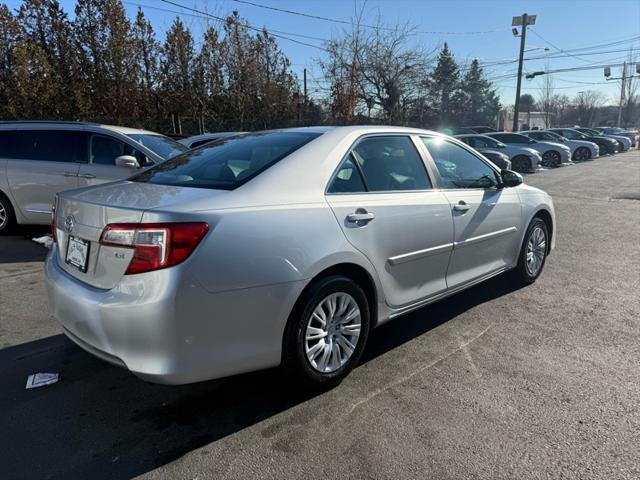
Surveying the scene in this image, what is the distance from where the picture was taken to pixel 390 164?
11.6 feet

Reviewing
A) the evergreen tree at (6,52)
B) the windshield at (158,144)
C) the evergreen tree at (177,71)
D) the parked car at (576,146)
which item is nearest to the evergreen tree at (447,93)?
the parked car at (576,146)

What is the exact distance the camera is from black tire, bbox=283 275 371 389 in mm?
2725

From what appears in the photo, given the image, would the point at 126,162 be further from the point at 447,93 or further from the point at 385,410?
the point at 447,93

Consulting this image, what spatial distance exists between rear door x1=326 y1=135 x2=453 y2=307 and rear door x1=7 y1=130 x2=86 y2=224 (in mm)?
5344

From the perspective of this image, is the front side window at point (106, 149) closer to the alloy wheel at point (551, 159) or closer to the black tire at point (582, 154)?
the alloy wheel at point (551, 159)

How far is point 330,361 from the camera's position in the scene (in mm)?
3002

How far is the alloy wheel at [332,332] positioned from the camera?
9.37 ft

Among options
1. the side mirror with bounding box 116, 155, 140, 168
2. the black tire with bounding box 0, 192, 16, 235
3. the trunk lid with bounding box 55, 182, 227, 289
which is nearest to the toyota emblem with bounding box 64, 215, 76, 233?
the trunk lid with bounding box 55, 182, 227, 289

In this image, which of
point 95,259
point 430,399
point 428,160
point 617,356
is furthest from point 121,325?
point 617,356

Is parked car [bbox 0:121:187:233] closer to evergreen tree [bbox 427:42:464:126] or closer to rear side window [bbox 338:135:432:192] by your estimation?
rear side window [bbox 338:135:432:192]

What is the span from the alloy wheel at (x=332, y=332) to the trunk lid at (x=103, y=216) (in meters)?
0.95

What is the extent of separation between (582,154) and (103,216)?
27.4m

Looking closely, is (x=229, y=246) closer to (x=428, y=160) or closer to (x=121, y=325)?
(x=121, y=325)

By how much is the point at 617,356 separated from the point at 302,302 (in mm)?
2459
